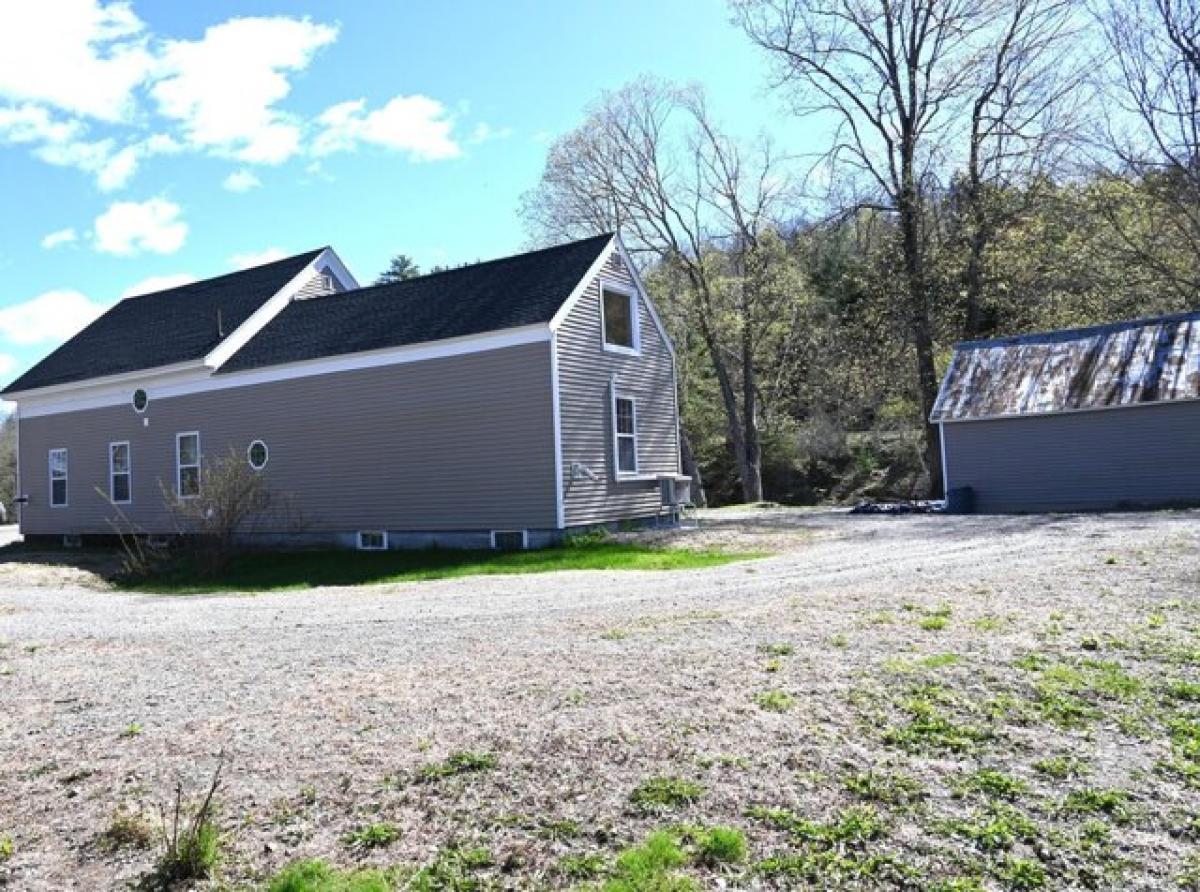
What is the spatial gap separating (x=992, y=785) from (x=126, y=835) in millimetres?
3622

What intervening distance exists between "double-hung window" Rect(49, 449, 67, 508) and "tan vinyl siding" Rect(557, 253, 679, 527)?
1450 cm

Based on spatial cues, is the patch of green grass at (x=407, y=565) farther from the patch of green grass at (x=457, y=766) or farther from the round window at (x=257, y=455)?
the patch of green grass at (x=457, y=766)

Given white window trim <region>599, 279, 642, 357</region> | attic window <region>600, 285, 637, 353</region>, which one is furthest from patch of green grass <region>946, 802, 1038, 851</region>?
attic window <region>600, 285, 637, 353</region>

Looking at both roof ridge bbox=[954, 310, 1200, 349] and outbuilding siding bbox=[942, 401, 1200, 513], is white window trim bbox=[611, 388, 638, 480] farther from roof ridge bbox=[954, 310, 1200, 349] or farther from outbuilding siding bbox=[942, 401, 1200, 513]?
roof ridge bbox=[954, 310, 1200, 349]

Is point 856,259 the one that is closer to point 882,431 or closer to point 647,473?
point 882,431

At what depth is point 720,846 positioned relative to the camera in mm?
3297

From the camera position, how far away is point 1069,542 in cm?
1130

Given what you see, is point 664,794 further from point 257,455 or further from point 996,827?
point 257,455

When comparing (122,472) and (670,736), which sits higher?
(122,472)

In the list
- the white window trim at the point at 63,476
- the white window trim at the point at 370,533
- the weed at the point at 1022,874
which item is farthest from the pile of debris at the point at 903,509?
the white window trim at the point at 63,476

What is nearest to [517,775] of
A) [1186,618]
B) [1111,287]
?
[1186,618]

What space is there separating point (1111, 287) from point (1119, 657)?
70.8 feet

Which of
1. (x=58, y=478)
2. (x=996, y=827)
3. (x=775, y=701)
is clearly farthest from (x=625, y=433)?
(x=58, y=478)

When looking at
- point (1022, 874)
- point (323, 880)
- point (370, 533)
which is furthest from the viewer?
point (370, 533)
